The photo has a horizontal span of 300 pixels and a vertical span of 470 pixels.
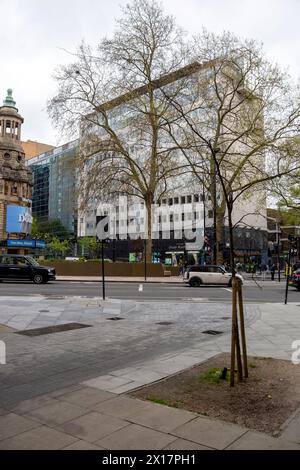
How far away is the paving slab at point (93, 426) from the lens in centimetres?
369

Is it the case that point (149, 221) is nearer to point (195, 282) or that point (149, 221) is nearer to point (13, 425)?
point (195, 282)

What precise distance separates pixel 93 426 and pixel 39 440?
1.76ft

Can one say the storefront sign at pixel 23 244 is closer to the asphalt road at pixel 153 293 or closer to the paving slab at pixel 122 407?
the asphalt road at pixel 153 293

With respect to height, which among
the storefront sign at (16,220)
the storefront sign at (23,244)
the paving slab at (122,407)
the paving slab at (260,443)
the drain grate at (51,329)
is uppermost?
the storefront sign at (16,220)

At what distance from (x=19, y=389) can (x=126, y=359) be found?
6.97 feet

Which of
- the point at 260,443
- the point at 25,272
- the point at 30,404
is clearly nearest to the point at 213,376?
the point at 260,443

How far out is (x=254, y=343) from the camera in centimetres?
817

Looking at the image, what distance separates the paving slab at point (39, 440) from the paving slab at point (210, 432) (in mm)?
1025

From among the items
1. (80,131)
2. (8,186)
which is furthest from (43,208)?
(80,131)

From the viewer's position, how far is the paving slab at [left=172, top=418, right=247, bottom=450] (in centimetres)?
354

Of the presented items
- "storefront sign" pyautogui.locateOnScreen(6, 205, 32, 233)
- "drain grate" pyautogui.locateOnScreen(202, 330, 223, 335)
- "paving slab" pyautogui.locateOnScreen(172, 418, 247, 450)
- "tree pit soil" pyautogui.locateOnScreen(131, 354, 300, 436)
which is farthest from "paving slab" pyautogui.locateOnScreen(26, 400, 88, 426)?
"storefront sign" pyautogui.locateOnScreen(6, 205, 32, 233)

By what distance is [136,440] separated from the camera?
358 cm

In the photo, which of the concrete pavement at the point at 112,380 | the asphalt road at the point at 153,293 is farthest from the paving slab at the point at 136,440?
the asphalt road at the point at 153,293
